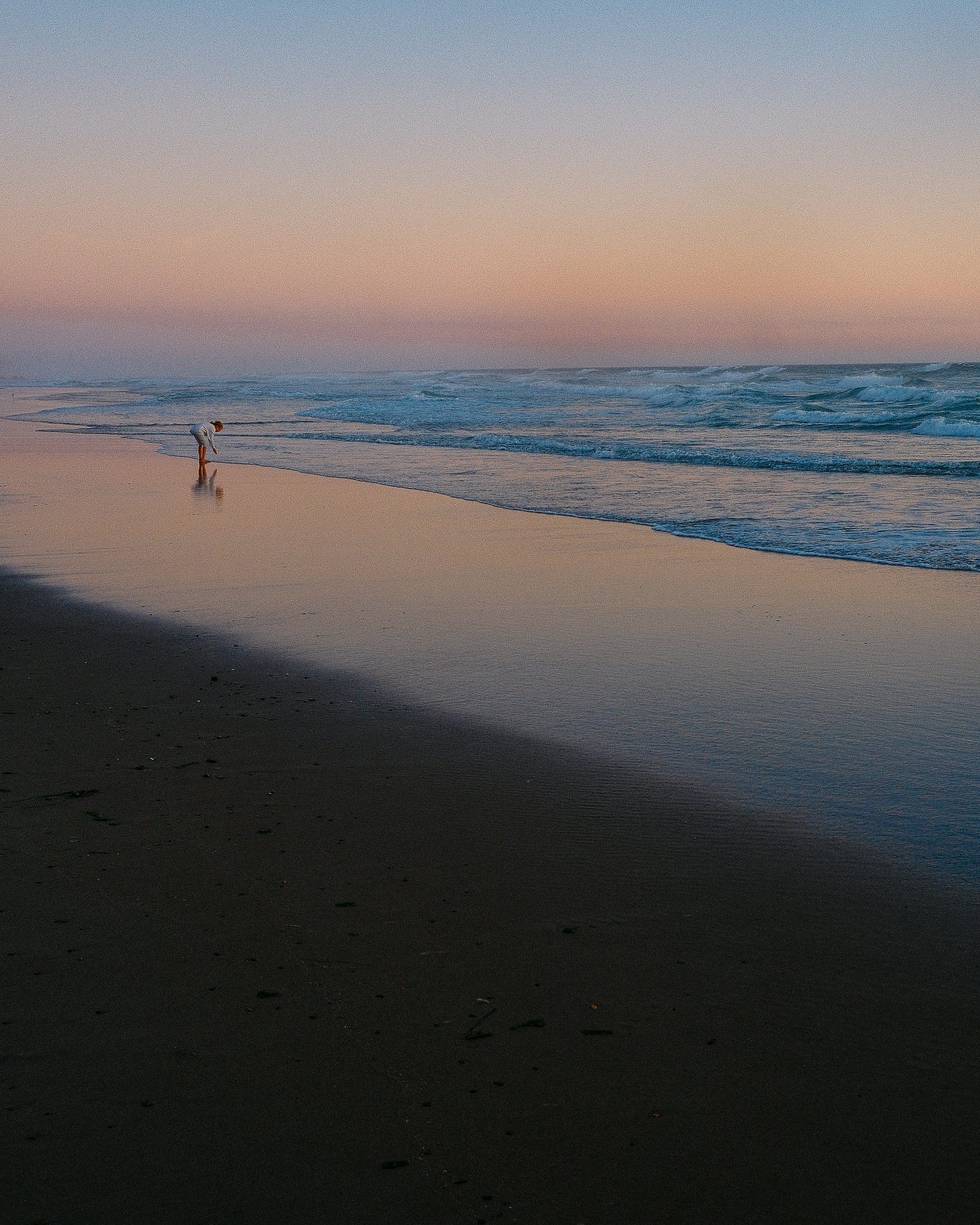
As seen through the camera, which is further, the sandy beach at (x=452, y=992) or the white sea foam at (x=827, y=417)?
the white sea foam at (x=827, y=417)

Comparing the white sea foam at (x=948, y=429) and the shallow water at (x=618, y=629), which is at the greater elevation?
the white sea foam at (x=948, y=429)

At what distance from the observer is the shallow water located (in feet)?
14.3

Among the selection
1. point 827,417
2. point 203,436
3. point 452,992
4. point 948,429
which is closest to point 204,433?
point 203,436

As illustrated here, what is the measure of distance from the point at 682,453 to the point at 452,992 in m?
18.0

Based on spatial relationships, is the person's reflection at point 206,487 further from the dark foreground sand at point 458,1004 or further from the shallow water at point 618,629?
the dark foreground sand at point 458,1004

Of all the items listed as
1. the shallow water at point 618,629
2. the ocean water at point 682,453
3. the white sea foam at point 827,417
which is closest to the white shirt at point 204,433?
the ocean water at point 682,453

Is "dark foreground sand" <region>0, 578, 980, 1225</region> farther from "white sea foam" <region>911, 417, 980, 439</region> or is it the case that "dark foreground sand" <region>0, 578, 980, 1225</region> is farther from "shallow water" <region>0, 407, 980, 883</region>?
"white sea foam" <region>911, 417, 980, 439</region>

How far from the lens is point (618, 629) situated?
6.62 meters

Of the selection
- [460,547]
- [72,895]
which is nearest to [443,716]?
[72,895]

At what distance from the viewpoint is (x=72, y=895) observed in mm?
3107

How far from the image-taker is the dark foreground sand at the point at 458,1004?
6.80 feet

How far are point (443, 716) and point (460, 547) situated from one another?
4889 mm

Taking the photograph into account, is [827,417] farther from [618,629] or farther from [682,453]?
[618,629]

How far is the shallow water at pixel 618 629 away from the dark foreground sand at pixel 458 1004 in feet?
2.07
